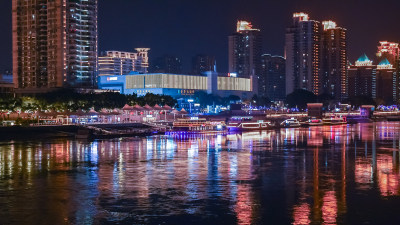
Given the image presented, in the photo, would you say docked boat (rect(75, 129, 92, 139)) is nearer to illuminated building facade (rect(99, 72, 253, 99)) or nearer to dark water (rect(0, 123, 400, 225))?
dark water (rect(0, 123, 400, 225))

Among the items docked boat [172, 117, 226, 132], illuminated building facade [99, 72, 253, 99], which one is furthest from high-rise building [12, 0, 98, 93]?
docked boat [172, 117, 226, 132]

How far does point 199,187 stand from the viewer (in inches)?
1104

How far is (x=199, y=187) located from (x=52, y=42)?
104 meters

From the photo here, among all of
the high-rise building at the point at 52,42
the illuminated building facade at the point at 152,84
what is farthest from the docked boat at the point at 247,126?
the illuminated building facade at the point at 152,84

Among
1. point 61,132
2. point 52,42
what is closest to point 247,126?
point 61,132

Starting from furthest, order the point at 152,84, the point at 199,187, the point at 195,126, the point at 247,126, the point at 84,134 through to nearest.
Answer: the point at 152,84
the point at 247,126
the point at 195,126
the point at 84,134
the point at 199,187

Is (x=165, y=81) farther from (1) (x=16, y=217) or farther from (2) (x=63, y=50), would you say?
(1) (x=16, y=217)

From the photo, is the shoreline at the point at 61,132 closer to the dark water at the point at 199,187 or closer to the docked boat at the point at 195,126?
the docked boat at the point at 195,126

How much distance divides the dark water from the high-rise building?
79.4 metres

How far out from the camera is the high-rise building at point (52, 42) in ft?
404

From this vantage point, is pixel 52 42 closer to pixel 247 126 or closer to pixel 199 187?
pixel 247 126

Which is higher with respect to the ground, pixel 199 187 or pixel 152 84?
pixel 152 84

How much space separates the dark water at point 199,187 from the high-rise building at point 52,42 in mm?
79358

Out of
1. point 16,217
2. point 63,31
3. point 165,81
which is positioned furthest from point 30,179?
point 165,81
